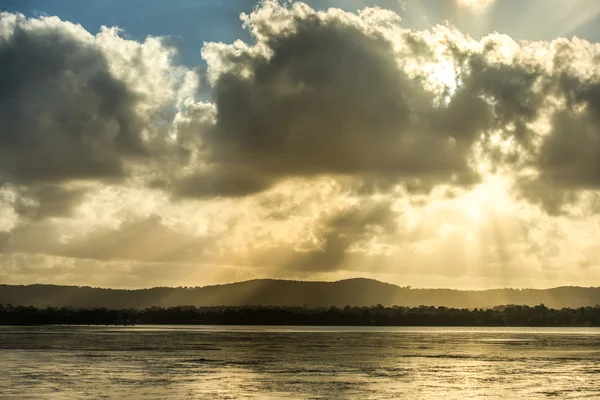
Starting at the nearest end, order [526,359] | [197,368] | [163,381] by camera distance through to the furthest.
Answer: [163,381], [197,368], [526,359]

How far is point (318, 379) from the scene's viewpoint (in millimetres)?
95250

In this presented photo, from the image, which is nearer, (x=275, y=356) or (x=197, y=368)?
(x=197, y=368)

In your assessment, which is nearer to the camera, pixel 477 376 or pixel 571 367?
pixel 477 376

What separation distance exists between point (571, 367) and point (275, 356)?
163 ft

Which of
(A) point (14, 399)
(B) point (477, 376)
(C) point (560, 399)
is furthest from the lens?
(B) point (477, 376)

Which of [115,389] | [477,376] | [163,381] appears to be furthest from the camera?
[477,376]

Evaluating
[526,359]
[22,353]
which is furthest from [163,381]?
[526,359]

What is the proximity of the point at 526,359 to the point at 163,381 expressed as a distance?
2903 inches

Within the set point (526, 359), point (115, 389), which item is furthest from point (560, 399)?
point (526, 359)

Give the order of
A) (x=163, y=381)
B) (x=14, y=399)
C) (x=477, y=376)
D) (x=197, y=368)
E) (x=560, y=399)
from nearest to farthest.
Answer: (x=14, y=399) < (x=560, y=399) < (x=163, y=381) < (x=477, y=376) < (x=197, y=368)

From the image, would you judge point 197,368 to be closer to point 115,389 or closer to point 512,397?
point 115,389

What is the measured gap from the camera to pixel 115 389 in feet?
273

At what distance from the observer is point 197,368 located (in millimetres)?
113250

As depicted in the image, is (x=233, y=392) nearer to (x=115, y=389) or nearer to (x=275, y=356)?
(x=115, y=389)
